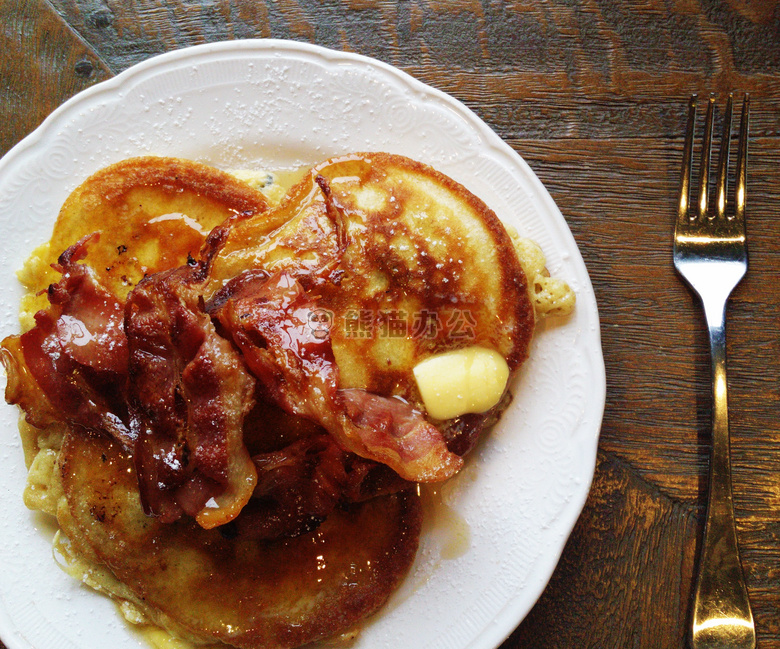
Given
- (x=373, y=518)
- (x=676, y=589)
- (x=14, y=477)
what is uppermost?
(x=14, y=477)

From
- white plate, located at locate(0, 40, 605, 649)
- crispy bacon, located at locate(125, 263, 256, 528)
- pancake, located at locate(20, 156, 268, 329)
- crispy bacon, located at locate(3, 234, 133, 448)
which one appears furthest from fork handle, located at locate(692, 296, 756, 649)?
crispy bacon, located at locate(3, 234, 133, 448)

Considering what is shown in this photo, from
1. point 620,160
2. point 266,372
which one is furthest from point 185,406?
point 620,160

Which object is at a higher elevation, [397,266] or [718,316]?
[397,266]

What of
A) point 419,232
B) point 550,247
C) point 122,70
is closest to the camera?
point 419,232

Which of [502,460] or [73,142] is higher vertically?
[73,142]

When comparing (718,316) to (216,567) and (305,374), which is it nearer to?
(305,374)

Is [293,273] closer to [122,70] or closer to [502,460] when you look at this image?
[502,460]

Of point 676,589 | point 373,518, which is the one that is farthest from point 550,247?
point 676,589
